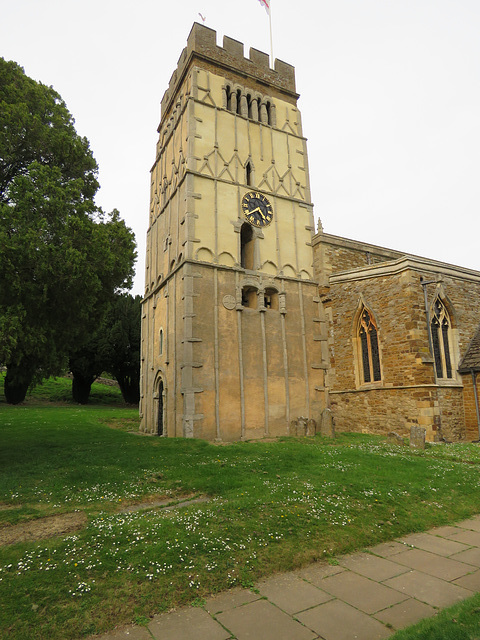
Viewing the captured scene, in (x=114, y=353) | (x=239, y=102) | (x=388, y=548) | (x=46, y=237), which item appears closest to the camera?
(x=388, y=548)

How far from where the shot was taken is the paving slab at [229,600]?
14.0ft

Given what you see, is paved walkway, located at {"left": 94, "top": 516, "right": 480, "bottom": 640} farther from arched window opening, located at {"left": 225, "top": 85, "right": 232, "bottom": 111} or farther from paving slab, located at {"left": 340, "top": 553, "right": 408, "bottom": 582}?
arched window opening, located at {"left": 225, "top": 85, "right": 232, "bottom": 111}

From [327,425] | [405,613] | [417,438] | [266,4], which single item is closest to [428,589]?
[405,613]

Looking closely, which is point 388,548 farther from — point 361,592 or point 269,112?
point 269,112

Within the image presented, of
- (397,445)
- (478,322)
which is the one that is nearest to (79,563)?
(397,445)

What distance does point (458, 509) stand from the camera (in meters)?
7.66

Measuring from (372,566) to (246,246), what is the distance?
56.9ft

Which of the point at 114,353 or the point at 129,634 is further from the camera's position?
the point at 114,353

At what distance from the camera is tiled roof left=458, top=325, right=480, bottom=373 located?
1770 centimetres

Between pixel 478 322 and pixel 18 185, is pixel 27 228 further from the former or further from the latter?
pixel 478 322

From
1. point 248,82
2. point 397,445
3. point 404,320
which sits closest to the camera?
point 397,445

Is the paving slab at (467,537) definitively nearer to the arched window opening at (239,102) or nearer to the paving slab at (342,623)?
the paving slab at (342,623)

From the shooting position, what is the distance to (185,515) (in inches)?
258

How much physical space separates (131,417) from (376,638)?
25235 mm
